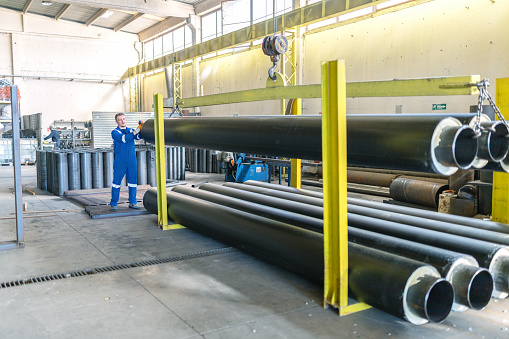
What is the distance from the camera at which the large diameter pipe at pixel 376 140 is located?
104 inches

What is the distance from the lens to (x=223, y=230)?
4.69m

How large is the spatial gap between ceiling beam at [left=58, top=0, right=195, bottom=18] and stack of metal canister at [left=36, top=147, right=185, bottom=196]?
7833 millimetres

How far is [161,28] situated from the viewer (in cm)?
2139

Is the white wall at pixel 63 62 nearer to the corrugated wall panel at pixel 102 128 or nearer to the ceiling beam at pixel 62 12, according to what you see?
the ceiling beam at pixel 62 12

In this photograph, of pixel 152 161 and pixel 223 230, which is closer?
pixel 223 230

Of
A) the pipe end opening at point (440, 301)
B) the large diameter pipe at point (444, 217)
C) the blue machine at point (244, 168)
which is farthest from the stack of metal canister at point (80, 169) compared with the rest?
the pipe end opening at point (440, 301)

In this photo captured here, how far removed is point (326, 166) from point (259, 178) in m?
7.47

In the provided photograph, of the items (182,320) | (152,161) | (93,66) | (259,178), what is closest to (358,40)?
(259,178)

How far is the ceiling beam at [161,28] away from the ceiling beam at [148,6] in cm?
128

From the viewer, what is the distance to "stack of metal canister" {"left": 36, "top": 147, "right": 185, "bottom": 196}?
889cm

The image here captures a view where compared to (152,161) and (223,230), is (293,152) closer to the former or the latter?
(223,230)

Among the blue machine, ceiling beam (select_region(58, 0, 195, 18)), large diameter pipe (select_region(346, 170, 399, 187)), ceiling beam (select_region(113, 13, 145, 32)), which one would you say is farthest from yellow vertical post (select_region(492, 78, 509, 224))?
ceiling beam (select_region(113, 13, 145, 32))

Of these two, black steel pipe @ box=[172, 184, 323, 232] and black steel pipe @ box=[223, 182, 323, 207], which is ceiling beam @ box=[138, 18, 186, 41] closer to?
black steel pipe @ box=[223, 182, 323, 207]

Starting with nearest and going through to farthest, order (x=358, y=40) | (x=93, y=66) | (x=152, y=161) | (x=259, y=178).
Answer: (x=152, y=161) → (x=259, y=178) → (x=358, y=40) → (x=93, y=66)
